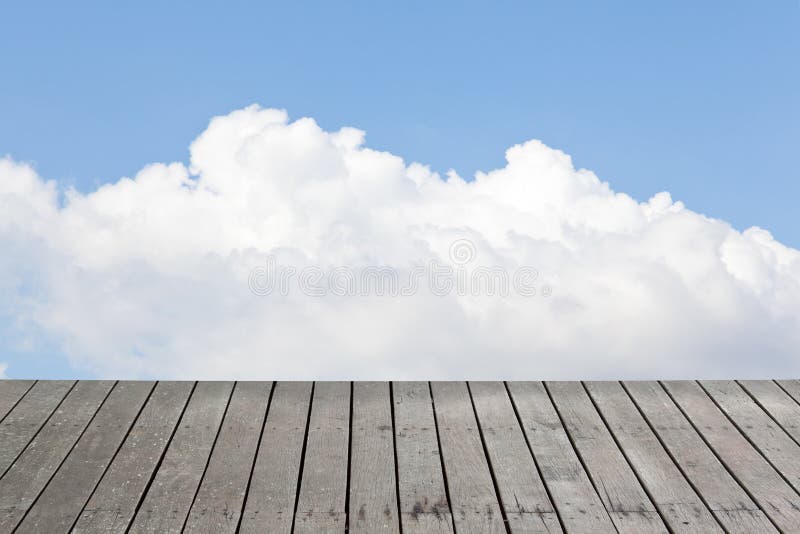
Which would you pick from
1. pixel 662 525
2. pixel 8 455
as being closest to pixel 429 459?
pixel 662 525

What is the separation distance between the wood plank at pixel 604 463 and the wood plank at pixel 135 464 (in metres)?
1.23

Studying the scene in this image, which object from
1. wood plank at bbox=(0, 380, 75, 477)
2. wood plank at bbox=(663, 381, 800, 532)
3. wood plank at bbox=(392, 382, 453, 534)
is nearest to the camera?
wood plank at bbox=(392, 382, 453, 534)

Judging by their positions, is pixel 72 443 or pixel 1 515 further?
pixel 72 443

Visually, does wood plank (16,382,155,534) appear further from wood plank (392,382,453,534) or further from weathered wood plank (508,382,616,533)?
weathered wood plank (508,382,616,533)

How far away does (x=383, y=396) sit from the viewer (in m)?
2.92

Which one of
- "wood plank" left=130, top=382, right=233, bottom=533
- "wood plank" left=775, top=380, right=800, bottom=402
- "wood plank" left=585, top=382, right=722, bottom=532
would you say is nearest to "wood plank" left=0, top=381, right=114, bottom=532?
"wood plank" left=130, top=382, right=233, bottom=533

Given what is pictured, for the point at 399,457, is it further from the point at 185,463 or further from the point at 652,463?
the point at 652,463

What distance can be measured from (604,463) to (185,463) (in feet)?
3.92

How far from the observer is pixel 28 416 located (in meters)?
2.79

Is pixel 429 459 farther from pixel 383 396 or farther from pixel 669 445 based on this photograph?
pixel 669 445

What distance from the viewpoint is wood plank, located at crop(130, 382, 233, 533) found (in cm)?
216

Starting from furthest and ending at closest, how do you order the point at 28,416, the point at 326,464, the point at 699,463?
the point at 28,416
the point at 699,463
the point at 326,464

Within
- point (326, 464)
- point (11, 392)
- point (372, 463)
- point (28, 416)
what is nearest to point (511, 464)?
point (372, 463)

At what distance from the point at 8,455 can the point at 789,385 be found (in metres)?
2.67
